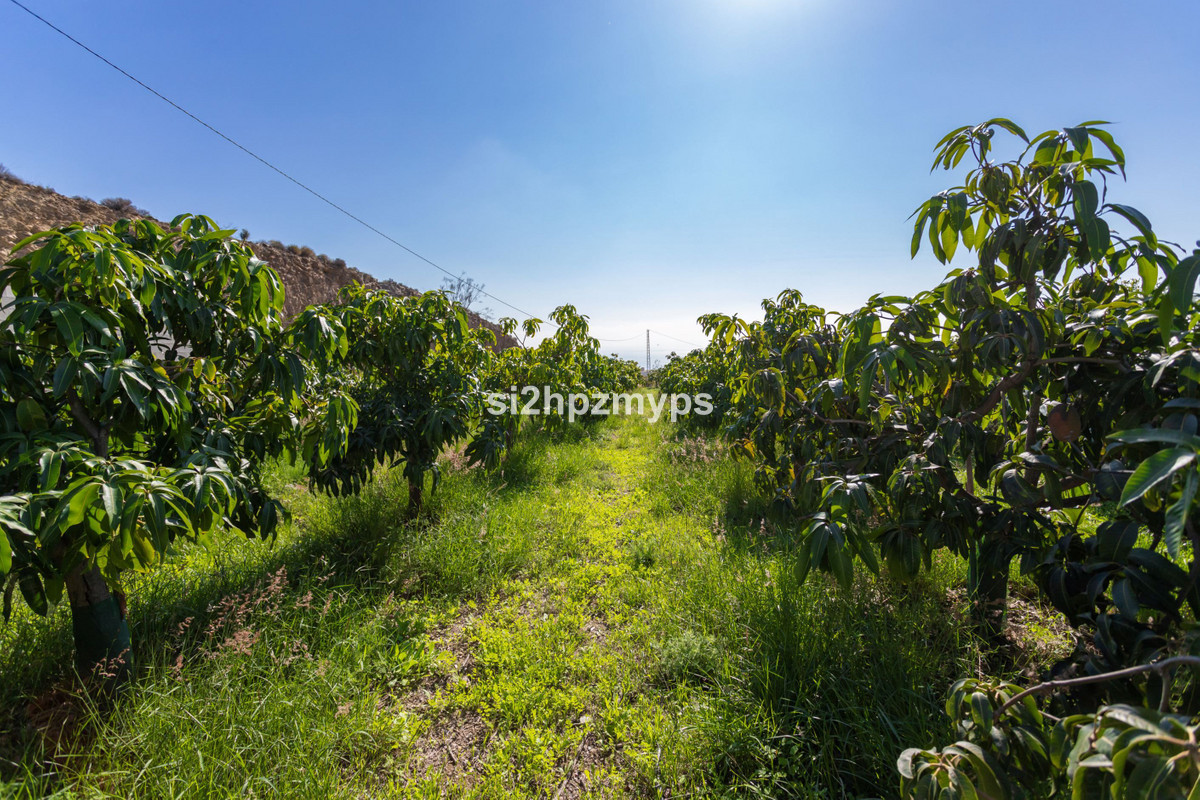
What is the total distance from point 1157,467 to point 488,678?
7.80 feet

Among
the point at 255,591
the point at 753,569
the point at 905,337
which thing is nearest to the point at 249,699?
the point at 255,591

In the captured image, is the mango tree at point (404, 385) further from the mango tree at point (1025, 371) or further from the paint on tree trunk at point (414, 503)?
the mango tree at point (1025, 371)

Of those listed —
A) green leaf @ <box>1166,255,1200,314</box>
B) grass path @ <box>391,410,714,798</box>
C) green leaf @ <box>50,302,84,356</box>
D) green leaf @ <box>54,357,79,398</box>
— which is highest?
green leaf @ <box>1166,255,1200,314</box>

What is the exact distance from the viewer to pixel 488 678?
209 centimetres

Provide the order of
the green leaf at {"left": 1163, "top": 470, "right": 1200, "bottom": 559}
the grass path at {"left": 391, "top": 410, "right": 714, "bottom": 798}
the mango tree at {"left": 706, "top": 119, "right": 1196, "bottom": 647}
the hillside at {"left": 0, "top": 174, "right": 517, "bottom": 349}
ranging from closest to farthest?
1. the green leaf at {"left": 1163, "top": 470, "right": 1200, "bottom": 559}
2. the mango tree at {"left": 706, "top": 119, "right": 1196, "bottom": 647}
3. the grass path at {"left": 391, "top": 410, "right": 714, "bottom": 798}
4. the hillside at {"left": 0, "top": 174, "right": 517, "bottom": 349}

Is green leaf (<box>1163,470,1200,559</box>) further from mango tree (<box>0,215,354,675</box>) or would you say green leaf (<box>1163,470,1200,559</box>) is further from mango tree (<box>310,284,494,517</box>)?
mango tree (<box>310,284,494,517</box>)

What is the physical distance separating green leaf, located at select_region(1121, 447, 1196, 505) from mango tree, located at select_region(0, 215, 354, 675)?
2.00 metres

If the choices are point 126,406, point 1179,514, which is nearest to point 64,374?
point 126,406

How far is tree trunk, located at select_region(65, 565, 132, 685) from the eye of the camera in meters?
1.64

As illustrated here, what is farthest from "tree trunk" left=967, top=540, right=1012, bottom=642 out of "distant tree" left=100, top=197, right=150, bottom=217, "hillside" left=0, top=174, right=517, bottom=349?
"distant tree" left=100, top=197, right=150, bottom=217

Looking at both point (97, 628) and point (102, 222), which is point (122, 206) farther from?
point (97, 628)

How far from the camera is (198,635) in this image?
2100 millimetres

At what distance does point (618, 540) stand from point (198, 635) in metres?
2.61

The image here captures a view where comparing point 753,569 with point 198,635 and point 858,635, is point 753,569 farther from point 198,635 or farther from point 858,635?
point 198,635
